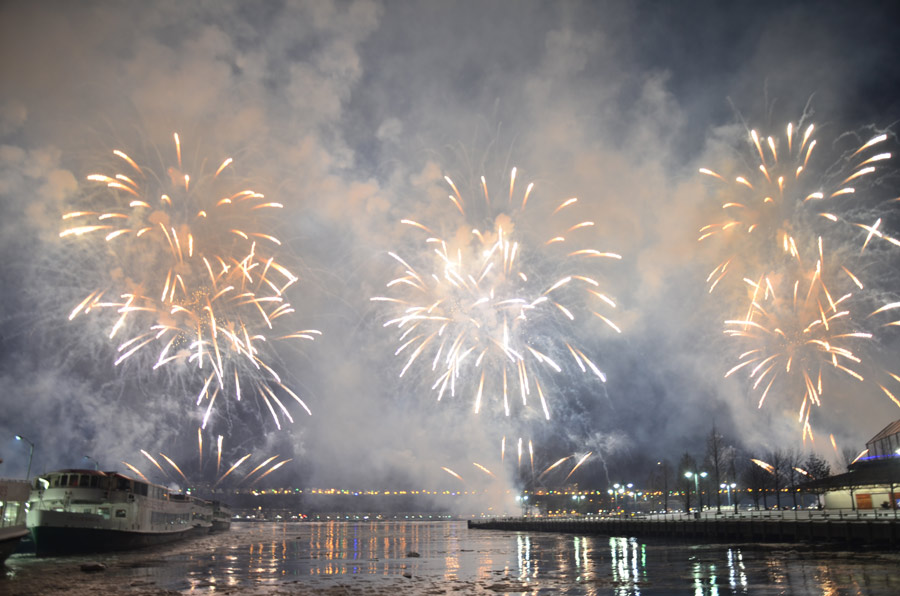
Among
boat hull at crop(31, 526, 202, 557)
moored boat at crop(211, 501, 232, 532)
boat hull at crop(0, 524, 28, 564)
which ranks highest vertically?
boat hull at crop(0, 524, 28, 564)

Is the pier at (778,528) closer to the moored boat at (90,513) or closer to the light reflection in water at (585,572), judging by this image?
the light reflection in water at (585,572)

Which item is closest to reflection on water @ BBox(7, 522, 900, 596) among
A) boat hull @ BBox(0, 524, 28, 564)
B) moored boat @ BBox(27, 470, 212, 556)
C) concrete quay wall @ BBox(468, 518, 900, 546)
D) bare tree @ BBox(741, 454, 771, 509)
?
boat hull @ BBox(0, 524, 28, 564)


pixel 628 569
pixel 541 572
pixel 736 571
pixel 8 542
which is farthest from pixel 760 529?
pixel 8 542

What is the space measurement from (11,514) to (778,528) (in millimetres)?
69775

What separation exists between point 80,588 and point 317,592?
1367cm

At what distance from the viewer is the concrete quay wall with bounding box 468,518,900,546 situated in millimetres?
54719

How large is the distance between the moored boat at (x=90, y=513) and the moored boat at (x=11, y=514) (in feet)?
26.5

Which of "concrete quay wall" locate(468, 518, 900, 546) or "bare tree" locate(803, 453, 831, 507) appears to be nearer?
"concrete quay wall" locate(468, 518, 900, 546)

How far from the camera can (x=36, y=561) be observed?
189 ft

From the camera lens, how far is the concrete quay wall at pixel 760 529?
5472 cm

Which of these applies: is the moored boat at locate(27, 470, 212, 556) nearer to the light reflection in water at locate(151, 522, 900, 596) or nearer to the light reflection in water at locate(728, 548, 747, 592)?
the light reflection in water at locate(151, 522, 900, 596)

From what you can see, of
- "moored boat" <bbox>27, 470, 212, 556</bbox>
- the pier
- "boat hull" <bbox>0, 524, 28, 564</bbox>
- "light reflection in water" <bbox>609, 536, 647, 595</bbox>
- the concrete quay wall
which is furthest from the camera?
"moored boat" <bbox>27, 470, 212, 556</bbox>

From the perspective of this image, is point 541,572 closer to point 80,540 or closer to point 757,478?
point 80,540

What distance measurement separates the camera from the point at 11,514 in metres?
55.4
